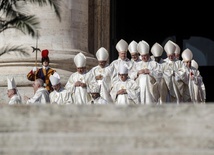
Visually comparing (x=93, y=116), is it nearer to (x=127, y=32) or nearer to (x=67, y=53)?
(x=67, y=53)

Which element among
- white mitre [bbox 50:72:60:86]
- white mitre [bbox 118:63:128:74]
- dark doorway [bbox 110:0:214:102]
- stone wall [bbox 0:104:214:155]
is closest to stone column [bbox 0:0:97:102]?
white mitre [bbox 50:72:60:86]

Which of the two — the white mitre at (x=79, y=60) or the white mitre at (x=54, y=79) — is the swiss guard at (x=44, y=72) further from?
the white mitre at (x=79, y=60)

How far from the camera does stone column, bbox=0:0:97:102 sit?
1675cm

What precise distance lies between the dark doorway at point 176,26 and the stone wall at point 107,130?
Answer: 45.5ft

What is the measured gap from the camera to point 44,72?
1577cm

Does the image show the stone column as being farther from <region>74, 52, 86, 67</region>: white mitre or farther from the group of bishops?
<region>74, 52, 86, 67</region>: white mitre

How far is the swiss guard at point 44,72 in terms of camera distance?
15680 millimetres

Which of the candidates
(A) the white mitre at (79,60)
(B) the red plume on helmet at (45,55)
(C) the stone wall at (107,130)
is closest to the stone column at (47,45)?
(B) the red plume on helmet at (45,55)

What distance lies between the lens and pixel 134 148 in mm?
8547

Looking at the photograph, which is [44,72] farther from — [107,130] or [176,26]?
[176,26]

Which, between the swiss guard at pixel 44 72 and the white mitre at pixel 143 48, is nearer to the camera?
the swiss guard at pixel 44 72

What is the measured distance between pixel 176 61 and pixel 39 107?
788 centimetres

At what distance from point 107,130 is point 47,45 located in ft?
27.9

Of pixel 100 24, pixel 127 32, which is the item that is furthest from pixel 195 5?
pixel 100 24
